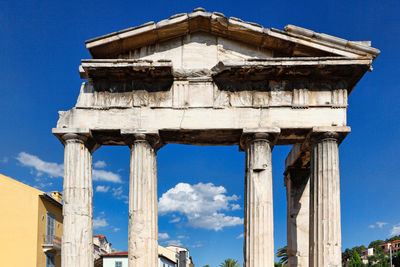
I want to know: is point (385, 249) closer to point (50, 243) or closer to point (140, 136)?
point (50, 243)

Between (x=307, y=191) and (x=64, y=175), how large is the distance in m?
8.78

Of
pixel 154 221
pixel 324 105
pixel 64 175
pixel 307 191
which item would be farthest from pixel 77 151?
pixel 307 191

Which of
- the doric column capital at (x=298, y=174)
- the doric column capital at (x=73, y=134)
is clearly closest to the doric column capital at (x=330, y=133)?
the doric column capital at (x=298, y=174)

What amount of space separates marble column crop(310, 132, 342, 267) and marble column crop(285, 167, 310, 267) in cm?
370

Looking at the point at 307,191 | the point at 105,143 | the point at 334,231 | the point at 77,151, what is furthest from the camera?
the point at 307,191

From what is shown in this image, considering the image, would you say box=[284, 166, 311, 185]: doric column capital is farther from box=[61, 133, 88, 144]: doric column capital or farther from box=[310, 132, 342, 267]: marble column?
box=[61, 133, 88, 144]: doric column capital

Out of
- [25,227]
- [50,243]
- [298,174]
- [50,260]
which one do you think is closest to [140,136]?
[298,174]

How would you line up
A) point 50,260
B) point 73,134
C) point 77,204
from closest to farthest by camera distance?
1. point 77,204
2. point 73,134
3. point 50,260

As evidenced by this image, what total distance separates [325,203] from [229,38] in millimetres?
5502

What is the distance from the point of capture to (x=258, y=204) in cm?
1223

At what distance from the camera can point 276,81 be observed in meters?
13.1

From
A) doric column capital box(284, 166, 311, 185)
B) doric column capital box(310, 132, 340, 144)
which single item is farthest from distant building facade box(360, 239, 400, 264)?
doric column capital box(310, 132, 340, 144)

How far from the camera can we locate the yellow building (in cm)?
2148

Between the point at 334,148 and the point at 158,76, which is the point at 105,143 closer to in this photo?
the point at 158,76
